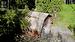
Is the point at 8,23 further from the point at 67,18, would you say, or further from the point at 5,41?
the point at 67,18

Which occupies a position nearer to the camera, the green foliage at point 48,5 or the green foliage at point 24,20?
the green foliage at point 24,20

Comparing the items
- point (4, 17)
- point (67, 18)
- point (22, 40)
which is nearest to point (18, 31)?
point (22, 40)

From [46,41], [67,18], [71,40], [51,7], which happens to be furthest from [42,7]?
[46,41]

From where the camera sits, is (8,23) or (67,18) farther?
(67,18)

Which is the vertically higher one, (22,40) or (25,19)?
(25,19)

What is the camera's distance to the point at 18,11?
29.8 feet

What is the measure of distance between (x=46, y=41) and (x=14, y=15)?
1.50 metres

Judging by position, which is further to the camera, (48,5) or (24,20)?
(48,5)

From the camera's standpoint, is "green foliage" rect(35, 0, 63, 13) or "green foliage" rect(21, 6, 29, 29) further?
"green foliage" rect(35, 0, 63, 13)

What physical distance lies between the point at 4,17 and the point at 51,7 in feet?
21.7

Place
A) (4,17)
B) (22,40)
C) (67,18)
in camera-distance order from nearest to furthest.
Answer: (4,17) → (22,40) → (67,18)

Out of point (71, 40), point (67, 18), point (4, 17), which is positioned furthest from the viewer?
point (67, 18)

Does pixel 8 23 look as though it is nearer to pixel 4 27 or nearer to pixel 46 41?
pixel 4 27

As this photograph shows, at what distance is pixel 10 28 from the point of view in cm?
878
